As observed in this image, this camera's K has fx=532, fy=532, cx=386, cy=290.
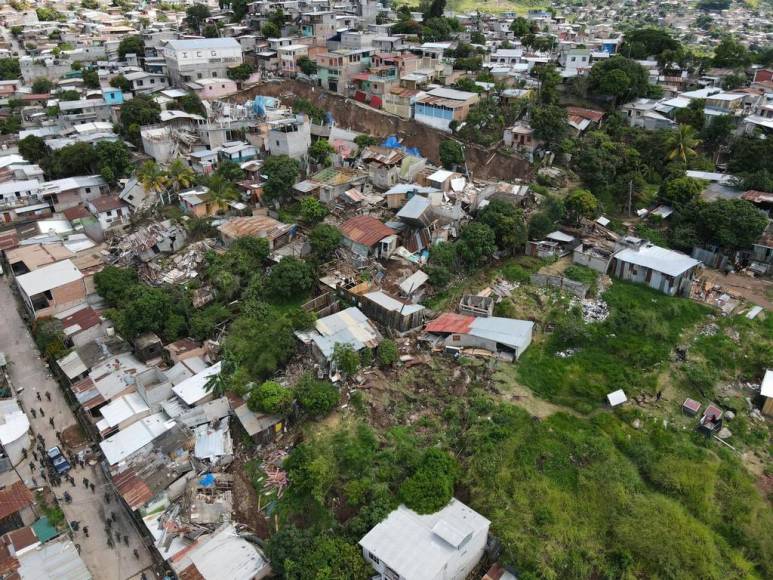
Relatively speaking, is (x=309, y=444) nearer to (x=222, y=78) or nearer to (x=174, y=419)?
(x=174, y=419)

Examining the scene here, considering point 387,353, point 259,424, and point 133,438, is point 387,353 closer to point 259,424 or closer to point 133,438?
point 259,424

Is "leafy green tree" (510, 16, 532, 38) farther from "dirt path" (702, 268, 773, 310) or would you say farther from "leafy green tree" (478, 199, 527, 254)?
"dirt path" (702, 268, 773, 310)

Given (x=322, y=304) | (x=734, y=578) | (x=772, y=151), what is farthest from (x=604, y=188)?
(x=734, y=578)

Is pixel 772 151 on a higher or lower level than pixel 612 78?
lower

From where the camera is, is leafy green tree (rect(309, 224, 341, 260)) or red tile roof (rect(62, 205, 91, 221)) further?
red tile roof (rect(62, 205, 91, 221))

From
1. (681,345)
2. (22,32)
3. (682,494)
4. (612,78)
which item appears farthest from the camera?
(22,32)

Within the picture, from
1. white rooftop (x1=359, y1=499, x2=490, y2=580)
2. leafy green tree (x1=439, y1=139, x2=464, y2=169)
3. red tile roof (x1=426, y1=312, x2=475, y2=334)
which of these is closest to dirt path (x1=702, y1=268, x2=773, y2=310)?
red tile roof (x1=426, y1=312, x2=475, y2=334)

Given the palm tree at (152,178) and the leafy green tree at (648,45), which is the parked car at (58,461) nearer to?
the palm tree at (152,178)
